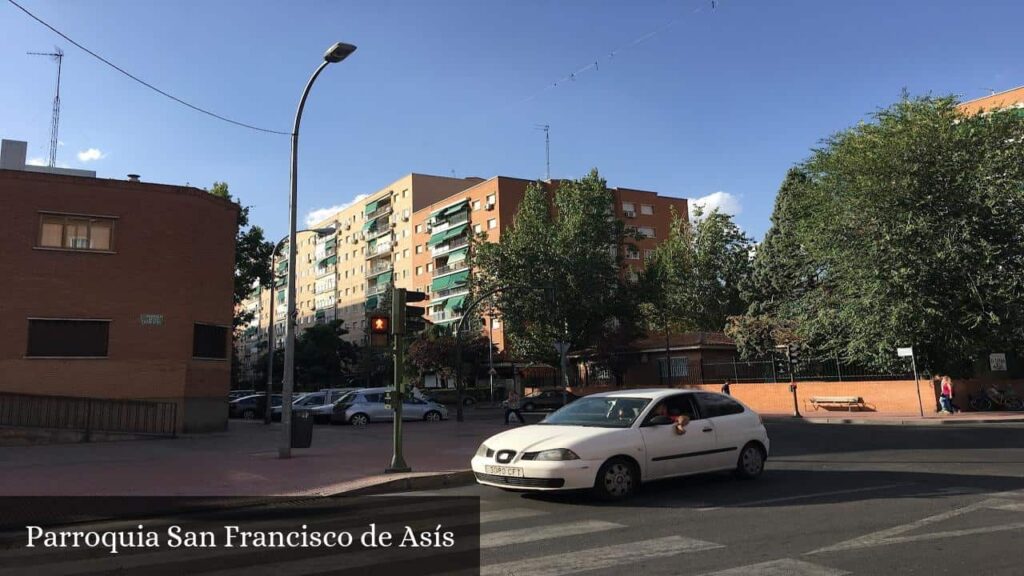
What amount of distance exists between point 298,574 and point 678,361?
36.2 m

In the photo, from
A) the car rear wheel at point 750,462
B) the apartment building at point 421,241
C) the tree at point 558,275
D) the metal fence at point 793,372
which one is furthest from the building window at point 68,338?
the apartment building at point 421,241

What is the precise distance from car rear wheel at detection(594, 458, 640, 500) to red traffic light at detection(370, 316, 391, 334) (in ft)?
16.3

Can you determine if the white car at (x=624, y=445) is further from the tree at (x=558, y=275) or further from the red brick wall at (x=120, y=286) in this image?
the tree at (x=558, y=275)

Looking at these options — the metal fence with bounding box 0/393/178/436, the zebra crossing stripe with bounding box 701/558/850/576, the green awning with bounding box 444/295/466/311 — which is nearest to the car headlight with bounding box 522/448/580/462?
the zebra crossing stripe with bounding box 701/558/850/576

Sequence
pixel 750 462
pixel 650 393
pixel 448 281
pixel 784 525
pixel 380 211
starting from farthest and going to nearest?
1. pixel 380 211
2. pixel 448 281
3. pixel 750 462
4. pixel 650 393
5. pixel 784 525

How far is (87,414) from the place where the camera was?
19.1m

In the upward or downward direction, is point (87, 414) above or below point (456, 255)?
below

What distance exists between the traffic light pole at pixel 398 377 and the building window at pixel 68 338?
13.1 metres

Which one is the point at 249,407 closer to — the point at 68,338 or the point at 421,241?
the point at 68,338

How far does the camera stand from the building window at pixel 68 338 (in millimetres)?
19750

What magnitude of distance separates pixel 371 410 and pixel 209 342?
7.73 meters

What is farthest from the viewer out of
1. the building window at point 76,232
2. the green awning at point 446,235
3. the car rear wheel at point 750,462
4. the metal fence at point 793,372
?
the green awning at point 446,235

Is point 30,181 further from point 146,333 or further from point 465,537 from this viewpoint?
point 465,537

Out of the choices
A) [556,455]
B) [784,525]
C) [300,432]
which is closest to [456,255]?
[300,432]
